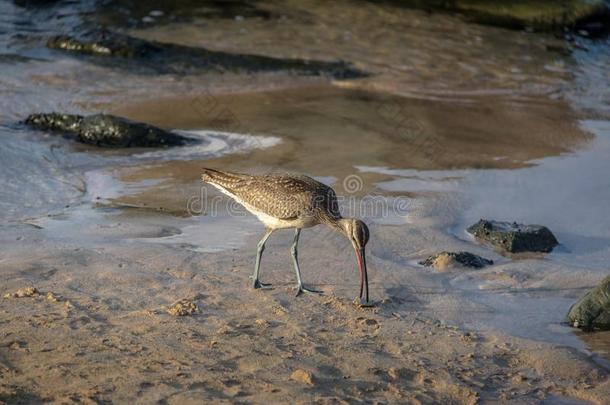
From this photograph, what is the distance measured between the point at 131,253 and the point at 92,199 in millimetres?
1814

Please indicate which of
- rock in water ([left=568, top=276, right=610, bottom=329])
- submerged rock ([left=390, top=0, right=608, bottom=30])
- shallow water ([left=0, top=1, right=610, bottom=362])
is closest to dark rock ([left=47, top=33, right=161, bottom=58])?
shallow water ([left=0, top=1, right=610, bottom=362])

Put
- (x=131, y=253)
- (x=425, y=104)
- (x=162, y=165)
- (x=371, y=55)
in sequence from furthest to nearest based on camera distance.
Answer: (x=371, y=55) → (x=425, y=104) → (x=162, y=165) → (x=131, y=253)

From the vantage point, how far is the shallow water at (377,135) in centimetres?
786

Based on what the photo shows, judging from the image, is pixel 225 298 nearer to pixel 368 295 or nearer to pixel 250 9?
pixel 368 295

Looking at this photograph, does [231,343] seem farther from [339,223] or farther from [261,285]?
[339,223]

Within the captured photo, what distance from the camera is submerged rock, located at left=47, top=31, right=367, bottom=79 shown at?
15.1m

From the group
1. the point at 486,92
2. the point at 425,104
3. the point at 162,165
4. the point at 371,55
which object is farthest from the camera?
the point at 371,55

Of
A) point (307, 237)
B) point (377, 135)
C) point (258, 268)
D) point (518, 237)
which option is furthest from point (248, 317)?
point (377, 135)

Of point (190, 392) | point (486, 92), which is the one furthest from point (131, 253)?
point (486, 92)

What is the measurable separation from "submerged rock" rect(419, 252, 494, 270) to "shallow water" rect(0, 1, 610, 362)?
14 centimetres

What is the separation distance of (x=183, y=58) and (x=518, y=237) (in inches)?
345

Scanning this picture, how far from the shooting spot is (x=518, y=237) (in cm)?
804

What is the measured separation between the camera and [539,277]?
24.8ft

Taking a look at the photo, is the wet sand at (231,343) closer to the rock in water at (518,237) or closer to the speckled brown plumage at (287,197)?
the speckled brown plumage at (287,197)
